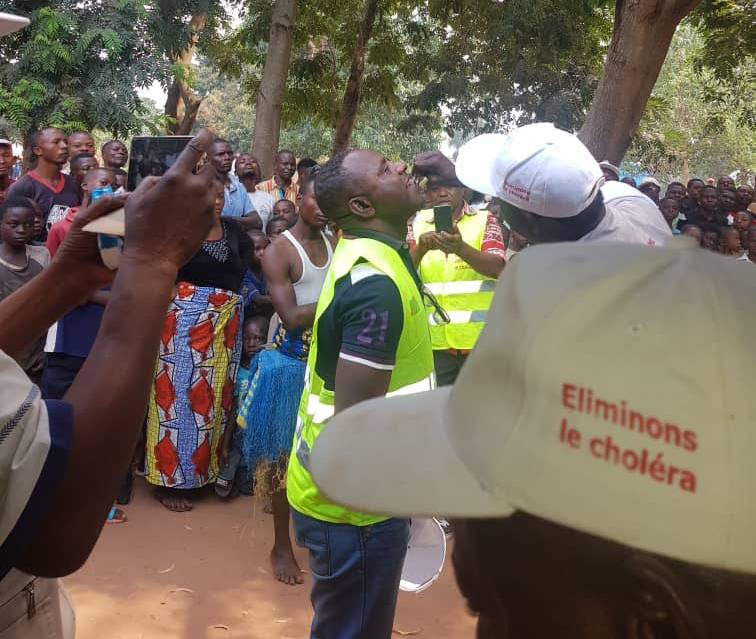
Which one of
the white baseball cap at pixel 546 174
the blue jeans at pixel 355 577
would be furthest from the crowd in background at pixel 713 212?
the blue jeans at pixel 355 577

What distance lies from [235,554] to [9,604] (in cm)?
292

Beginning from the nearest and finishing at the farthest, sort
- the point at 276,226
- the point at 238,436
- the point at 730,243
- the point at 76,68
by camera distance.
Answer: the point at 238,436
the point at 276,226
the point at 730,243
the point at 76,68

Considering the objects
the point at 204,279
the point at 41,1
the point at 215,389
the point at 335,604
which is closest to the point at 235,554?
the point at 215,389

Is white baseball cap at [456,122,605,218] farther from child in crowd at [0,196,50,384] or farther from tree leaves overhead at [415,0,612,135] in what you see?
tree leaves overhead at [415,0,612,135]

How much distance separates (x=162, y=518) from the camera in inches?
185

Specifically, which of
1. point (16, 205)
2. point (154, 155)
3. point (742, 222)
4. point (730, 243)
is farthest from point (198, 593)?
point (742, 222)

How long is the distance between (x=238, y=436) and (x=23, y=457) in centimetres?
400

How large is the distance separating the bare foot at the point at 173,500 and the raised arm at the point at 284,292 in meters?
1.48

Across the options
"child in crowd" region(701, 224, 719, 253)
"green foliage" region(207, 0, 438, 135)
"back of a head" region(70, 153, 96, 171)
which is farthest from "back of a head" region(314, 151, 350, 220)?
"green foliage" region(207, 0, 438, 135)

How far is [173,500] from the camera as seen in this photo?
487 centimetres

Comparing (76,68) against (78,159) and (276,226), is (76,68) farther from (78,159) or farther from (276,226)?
(276,226)

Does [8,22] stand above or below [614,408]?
above

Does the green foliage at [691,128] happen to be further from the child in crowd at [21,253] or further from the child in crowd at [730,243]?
the child in crowd at [21,253]

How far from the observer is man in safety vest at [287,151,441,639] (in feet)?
7.74
